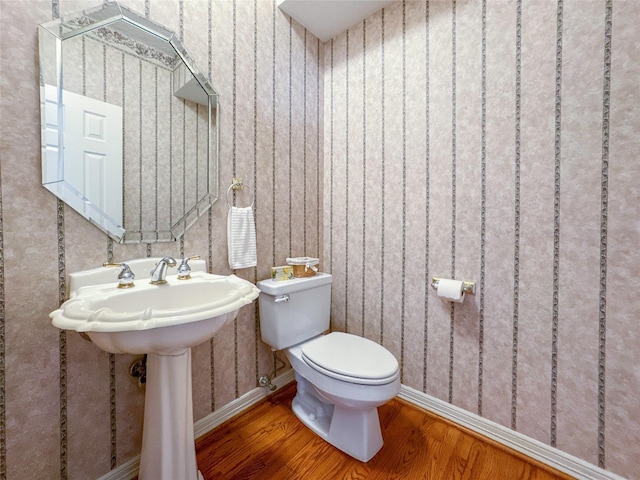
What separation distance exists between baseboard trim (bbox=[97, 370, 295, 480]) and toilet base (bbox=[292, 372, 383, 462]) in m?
0.29

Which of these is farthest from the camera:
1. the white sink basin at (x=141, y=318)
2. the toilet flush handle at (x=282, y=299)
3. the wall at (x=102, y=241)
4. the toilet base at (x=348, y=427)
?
the toilet flush handle at (x=282, y=299)

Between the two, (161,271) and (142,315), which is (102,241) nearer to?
(161,271)

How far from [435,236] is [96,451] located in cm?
172

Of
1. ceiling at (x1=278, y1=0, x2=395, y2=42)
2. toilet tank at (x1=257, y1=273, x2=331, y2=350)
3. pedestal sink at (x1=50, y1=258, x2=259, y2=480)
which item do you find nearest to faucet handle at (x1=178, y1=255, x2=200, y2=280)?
pedestal sink at (x1=50, y1=258, x2=259, y2=480)

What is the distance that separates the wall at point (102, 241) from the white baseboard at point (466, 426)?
52 millimetres

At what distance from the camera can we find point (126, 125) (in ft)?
3.44

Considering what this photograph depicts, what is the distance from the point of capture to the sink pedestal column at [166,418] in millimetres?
875

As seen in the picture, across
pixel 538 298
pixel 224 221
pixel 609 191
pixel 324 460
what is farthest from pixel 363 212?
pixel 324 460

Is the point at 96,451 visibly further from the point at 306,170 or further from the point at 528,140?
the point at 528,140

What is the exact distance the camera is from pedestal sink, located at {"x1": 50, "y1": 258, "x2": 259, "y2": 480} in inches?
26.5

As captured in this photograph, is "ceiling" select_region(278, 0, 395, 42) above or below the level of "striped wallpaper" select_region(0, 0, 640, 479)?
above

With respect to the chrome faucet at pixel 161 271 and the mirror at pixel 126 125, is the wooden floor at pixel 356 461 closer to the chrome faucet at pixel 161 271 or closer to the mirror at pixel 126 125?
the chrome faucet at pixel 161 271

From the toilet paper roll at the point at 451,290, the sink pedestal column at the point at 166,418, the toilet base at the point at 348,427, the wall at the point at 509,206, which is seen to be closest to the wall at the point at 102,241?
the sink pedestal column at the point at 166,418

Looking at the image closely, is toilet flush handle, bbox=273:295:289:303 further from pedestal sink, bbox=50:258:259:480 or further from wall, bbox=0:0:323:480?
pedestal sink, bbox=50:258:259:480
